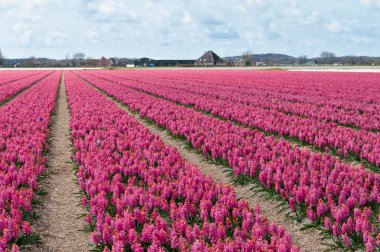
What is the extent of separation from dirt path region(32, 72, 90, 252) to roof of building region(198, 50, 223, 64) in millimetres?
153170

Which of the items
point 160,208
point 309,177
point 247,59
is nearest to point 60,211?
point 160,208

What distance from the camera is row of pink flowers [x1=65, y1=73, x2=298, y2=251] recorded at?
5.01m

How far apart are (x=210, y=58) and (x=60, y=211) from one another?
158m

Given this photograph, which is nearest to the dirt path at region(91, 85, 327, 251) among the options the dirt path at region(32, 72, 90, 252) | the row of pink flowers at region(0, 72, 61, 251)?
the dirt path at region(32, 72, 90, 252)

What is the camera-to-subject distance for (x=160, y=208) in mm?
6430

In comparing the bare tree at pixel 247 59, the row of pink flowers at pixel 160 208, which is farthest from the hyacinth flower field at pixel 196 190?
the bare tree at pixel 247 59

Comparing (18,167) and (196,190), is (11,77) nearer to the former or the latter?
(18,167)

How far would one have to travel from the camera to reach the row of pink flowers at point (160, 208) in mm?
5008

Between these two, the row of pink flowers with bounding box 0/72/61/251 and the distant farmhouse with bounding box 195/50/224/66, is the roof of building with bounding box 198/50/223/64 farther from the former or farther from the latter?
the row of pink flowers with bounding box 0/72/61/251

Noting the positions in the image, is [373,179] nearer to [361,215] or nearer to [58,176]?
[361,215]

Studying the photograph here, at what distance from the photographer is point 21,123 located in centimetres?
1401

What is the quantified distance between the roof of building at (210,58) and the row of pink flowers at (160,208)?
15372 cm

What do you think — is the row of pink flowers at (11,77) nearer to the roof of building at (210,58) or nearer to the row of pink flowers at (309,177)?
the row of pink flowers at (309,177)

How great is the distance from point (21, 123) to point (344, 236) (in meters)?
11.9
